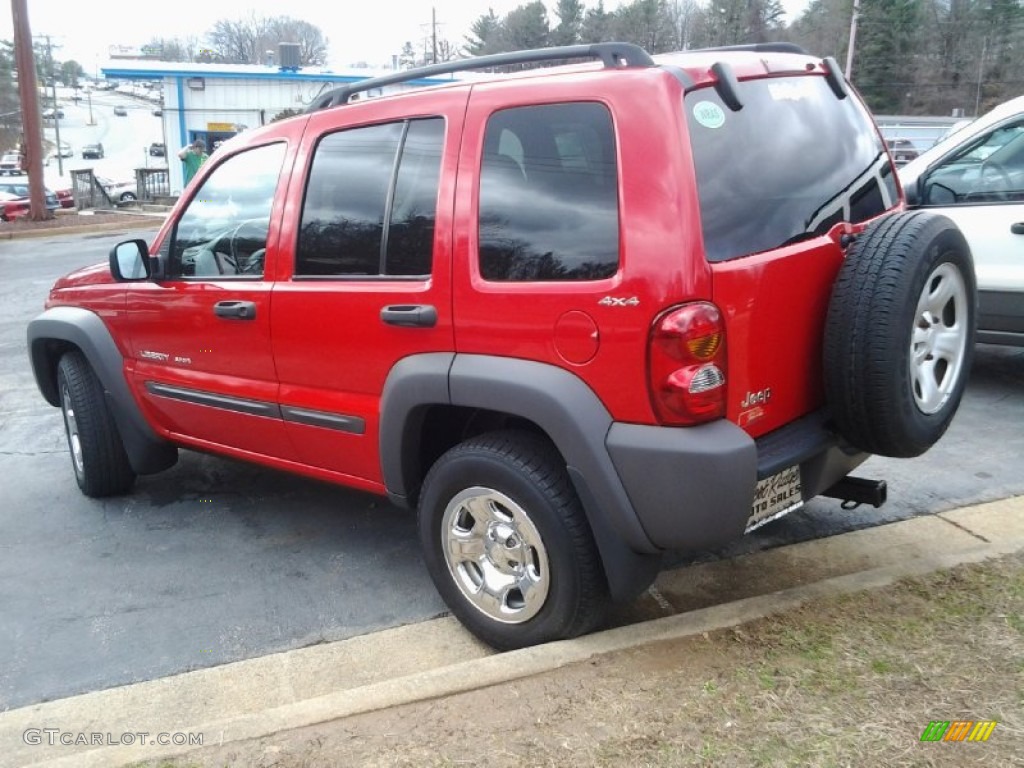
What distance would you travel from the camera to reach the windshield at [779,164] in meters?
2.78

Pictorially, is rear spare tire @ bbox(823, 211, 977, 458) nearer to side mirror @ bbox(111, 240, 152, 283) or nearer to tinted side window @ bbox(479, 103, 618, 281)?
tinted side window @ bbox(479, 103, 618, 281)

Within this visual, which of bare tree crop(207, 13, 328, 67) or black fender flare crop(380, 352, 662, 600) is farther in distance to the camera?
bare tree crop(207, 13, 328, 67)

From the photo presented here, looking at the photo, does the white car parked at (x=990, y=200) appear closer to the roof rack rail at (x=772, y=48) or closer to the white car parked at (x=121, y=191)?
the roof rack rail at (x=772, y=48)

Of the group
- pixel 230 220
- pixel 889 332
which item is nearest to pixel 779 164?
Answer: pixel 889 332

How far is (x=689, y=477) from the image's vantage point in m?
2.64

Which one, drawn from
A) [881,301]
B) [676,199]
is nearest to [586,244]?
[676,199]

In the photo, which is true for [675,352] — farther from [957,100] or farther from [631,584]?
[957,100]

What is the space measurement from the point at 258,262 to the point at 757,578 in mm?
2424

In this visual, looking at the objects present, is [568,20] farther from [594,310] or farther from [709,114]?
[594,310]

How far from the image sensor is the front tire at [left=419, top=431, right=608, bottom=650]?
291 cm

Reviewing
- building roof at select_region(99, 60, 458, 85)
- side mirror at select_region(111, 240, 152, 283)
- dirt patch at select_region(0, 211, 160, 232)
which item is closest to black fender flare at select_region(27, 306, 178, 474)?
side mirror at select_region(111, 240, 152, 283)

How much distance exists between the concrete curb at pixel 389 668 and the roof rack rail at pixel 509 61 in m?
1.85

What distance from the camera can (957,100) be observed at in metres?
62.7

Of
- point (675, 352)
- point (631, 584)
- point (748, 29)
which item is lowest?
point (631, 584)
